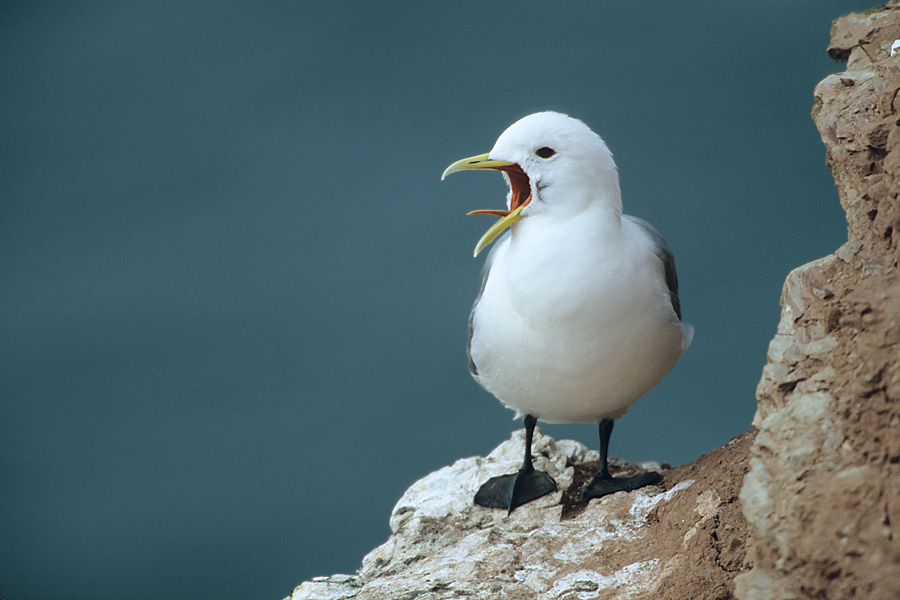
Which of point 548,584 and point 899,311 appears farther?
point 548,584

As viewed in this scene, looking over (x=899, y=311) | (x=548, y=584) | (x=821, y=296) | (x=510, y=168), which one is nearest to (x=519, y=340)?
(x=510, y=168)

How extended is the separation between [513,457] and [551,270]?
1.27 metres

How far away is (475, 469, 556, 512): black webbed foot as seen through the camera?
3.65 m

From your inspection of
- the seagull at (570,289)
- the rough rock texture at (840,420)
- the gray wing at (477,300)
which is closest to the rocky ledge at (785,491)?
the rough rock texture at (840,420)

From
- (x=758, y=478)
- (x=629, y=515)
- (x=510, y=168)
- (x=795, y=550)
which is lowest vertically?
(x=795, y=550)

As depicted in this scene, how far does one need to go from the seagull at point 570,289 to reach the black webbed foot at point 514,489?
2cm

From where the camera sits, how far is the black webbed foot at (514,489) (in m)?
3.65

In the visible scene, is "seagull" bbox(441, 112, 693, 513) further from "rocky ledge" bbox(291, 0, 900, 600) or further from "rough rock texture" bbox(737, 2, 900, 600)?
"rough rock texture" bbox(737, 2, 900, 600)

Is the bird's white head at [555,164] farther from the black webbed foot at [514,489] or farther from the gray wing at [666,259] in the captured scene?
the black webbed foot at [514,489]

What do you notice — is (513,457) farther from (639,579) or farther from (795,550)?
(795,550)

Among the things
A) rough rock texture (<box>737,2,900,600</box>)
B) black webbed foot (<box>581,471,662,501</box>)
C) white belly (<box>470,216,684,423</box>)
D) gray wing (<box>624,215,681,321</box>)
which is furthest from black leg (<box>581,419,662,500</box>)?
rough rock texture (<box>737,2,900,600</box>)

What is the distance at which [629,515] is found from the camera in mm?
3234

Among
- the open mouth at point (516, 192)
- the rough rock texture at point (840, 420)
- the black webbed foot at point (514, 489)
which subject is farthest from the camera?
the black webbed foot at point (514, 489)

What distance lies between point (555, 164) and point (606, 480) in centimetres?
139
